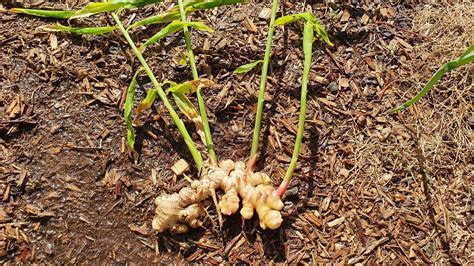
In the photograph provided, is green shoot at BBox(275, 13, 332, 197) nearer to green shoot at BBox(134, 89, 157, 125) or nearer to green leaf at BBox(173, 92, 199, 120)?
green leaf at BBox(173, 92, 199, 120)

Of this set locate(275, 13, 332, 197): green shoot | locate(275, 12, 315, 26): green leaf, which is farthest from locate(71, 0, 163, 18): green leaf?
locate(275, 13, 332, 197): green shoot

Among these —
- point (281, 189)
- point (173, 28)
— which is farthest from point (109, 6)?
point (281, 189)

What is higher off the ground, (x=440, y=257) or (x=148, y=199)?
(x=148, y=199)

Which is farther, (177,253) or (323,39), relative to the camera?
(323,39)

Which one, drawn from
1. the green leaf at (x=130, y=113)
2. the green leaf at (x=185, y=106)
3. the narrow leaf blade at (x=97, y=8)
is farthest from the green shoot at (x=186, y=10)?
the green leaf at (x=185, y=106)

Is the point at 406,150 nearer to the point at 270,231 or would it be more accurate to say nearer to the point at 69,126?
the point at 270,231

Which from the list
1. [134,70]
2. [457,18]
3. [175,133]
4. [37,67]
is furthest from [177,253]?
[457,18]
